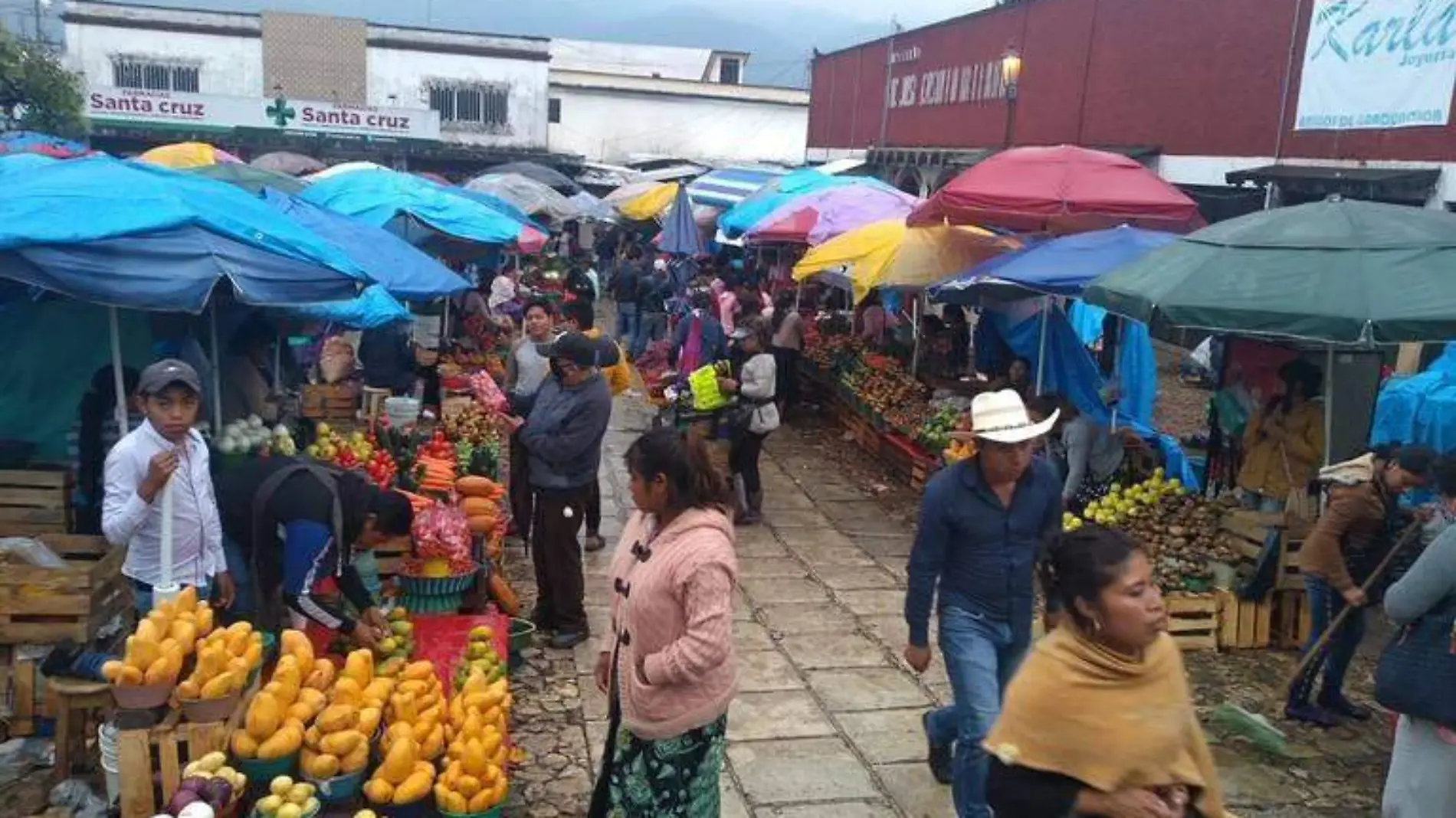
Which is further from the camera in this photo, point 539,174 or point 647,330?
point 539,174

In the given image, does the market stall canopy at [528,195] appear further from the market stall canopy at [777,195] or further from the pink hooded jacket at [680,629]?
the pink hooded jacket at [680,629]

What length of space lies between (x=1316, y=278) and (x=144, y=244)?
5527 millimetres

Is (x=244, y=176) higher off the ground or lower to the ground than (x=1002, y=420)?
higher

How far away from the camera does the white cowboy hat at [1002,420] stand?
12.8 ft

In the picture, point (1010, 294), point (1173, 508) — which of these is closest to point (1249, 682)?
point (1173, 508)

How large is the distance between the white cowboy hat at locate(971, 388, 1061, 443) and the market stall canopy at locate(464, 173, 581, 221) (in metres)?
14.3

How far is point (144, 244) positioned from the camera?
4773 mm

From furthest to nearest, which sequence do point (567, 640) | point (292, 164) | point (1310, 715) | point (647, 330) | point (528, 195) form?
point (292, 164)
point (528, 195)
point (647, 330)
point (567, 640)
point (1310, 715)

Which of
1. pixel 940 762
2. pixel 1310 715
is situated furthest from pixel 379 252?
pixel 1310 715

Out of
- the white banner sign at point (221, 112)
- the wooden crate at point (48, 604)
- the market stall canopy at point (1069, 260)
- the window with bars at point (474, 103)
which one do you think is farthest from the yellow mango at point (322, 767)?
the window with bars at point (474, 103)

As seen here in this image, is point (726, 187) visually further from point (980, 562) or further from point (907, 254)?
point (980, 562)

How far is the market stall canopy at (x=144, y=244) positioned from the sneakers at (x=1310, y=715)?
17.4ft

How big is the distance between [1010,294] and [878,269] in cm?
117

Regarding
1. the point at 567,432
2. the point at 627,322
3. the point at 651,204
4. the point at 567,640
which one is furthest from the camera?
the point at 651,204
